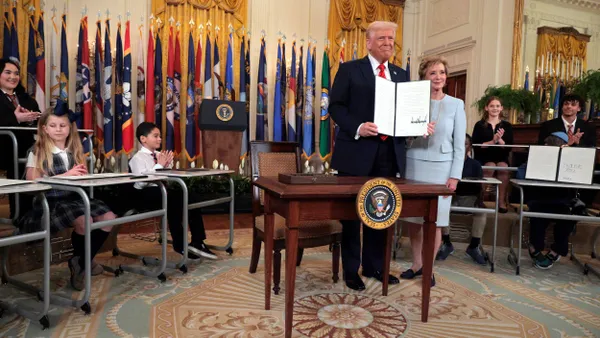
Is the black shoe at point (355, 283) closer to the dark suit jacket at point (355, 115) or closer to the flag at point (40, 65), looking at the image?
the dark suit jacket at point (355, 115)

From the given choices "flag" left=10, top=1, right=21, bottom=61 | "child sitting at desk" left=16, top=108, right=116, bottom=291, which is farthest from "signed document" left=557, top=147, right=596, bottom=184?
"flag" left=10, top=1, right=21, bottom=61

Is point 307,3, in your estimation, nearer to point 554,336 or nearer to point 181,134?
point 181,134

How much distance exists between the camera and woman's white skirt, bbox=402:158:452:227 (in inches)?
94.0

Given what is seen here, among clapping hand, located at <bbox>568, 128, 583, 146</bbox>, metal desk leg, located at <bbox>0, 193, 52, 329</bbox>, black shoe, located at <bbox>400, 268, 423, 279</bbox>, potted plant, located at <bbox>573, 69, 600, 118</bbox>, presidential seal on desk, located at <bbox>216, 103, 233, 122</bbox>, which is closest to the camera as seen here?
metal desk leg, located at <bbox>0, 193, 52, 329</bbox>

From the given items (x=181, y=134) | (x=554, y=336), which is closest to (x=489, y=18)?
(x=181, y=134)

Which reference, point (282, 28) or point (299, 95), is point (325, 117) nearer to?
point (299, 95)

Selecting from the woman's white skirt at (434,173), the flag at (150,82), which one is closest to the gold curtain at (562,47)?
the woman's white skirt at (434,173)

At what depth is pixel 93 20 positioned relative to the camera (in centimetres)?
579

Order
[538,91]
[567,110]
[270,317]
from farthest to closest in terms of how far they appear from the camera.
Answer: [538,91], [567,110], [270,317]

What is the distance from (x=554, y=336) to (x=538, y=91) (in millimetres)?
4560

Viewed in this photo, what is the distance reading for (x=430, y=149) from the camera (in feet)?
7.88

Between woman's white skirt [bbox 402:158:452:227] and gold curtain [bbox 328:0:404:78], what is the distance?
4827mm

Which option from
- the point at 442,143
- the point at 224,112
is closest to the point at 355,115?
the point at 442,143

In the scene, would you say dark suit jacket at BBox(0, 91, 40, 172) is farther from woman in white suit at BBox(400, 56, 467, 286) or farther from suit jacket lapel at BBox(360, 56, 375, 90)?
woman in white suit at BBox(400, 56, 467, 286)
